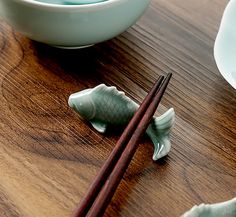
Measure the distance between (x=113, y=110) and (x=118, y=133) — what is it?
0.14ft

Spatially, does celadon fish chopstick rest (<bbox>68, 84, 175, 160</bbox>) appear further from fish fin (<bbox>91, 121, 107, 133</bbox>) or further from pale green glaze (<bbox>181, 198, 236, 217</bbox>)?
pale green glaze (<bbox>181, 198, 236, 217</bbox>)

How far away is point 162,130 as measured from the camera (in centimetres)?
96

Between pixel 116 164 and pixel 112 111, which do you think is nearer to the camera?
pixel 116 164

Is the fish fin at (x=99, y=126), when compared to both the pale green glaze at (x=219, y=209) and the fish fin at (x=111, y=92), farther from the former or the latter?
the pale green glaze at (x=219, y=209)

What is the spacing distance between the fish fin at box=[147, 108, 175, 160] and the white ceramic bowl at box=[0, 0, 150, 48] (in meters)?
0.21

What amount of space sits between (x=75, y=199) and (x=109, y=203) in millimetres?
53

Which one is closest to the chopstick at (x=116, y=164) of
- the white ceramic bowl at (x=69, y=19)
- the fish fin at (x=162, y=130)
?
the fish fin at (x=162, y=130)

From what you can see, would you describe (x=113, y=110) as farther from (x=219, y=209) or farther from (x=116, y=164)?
(x=219, y=209)

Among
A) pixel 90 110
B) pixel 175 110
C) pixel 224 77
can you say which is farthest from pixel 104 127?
pixel 224 77

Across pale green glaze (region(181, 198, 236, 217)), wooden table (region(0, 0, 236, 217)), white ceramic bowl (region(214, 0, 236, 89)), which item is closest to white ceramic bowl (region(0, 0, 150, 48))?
wooden table (region(0, 0, 236, 217))

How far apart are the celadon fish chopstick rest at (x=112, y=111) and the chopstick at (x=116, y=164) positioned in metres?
0.04

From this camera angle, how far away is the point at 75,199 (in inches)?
34.4

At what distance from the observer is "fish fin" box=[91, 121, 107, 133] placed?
3.23 ft

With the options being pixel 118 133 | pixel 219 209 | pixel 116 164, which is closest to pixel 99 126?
pixel 118 133
